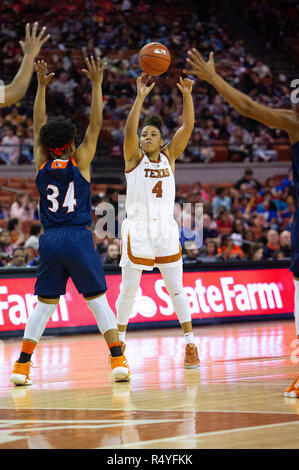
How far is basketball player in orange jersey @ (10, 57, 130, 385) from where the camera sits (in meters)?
6.64

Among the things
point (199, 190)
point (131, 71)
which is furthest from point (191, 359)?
point (131, 71)

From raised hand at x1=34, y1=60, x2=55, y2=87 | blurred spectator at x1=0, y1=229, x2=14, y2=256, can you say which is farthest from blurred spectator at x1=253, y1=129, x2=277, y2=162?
raised hand at x1=34, y1=60, x2=55, y2=87

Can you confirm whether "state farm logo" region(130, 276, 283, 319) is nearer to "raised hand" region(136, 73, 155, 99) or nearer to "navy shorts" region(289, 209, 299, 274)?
"raised hand" region(136, 73, 155, 99)

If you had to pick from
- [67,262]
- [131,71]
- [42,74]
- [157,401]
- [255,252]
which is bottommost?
[157,401]

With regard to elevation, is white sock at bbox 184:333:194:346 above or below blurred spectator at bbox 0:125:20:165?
below

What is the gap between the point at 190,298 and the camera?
1320 cm

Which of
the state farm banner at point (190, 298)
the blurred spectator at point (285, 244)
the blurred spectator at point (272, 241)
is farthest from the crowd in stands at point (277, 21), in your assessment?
the state farm banner at point (190, 298)

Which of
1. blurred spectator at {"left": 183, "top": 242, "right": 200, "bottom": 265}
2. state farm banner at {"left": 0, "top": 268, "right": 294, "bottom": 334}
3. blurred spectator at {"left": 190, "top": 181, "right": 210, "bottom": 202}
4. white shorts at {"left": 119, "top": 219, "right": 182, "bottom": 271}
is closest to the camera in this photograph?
white shorts at {"left": 119, "top": 219, "right": 182, "bottom": 271}

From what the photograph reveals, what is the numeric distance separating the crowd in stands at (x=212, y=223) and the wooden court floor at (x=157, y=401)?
358 centimetres

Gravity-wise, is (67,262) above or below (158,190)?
below

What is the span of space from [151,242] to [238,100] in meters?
2.71

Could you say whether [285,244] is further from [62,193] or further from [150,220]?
[62,193]

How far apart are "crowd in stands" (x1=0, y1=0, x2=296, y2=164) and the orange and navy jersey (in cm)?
1254
